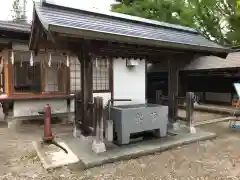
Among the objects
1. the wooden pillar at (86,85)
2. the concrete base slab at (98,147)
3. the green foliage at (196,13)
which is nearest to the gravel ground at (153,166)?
the concrete base slab at (98,147)

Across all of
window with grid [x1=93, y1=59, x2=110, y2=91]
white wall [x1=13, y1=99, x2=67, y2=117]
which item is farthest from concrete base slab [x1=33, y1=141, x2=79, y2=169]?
window with grid [x1=93, y1=59, x2=110, y2=91]

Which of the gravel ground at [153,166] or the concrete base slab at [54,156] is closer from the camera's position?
the gravel ground at [153,166]

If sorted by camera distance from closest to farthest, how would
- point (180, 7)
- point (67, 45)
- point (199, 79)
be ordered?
point (67, 45)
point (199, 79)
point (180, 7)

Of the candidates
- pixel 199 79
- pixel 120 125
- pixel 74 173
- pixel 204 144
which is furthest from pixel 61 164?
pixel 199 79

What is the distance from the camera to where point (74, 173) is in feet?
13.2

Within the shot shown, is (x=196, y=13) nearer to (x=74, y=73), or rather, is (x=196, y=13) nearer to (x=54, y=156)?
(x=74, y=73)

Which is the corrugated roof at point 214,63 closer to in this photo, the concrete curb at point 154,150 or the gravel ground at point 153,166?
the concrete curb at point 154,150

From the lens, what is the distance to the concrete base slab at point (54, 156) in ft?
14.1

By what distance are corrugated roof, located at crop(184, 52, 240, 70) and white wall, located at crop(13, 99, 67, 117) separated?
8.22 metres

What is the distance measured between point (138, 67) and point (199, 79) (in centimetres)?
588

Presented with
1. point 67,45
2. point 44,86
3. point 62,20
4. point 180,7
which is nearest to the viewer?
point 62,20

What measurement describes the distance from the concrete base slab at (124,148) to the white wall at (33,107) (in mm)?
2860

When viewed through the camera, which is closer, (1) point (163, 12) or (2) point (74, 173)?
(2) point (74, 173)

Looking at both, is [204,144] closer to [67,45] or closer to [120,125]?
[120,125]
